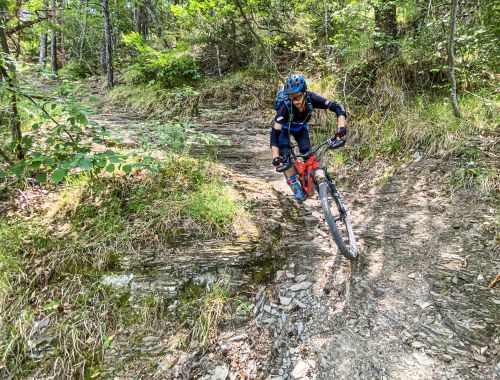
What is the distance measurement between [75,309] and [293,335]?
108 inches

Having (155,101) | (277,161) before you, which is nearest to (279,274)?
(277,161)

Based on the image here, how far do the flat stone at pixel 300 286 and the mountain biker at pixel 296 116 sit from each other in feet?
4.63

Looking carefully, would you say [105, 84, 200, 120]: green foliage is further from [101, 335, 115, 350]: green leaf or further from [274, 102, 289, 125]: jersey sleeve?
[101, 335, 115, 350]: green leaf

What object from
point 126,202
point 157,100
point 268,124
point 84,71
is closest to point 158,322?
point 126,202

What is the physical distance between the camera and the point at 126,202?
5070 millimetres

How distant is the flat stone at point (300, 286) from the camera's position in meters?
4.22

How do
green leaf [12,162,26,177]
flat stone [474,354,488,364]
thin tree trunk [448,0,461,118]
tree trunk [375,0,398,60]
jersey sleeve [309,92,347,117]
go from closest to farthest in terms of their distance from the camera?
flat stone [474,354,488,364], green leaf [12,162,26,177], jersey sleeve [309,92,347,117], thin tree trunk [448,0,461,118], tree trunk [375,0,398,60]

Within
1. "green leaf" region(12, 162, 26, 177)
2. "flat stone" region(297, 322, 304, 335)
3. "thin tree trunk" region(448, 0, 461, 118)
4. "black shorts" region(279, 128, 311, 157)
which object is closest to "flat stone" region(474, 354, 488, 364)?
"flat stone" region(297, 322, 304, 335)

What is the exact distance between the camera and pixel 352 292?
4027 millimetres

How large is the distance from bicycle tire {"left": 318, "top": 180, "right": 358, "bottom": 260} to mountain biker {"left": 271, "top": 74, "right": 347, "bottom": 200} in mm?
503

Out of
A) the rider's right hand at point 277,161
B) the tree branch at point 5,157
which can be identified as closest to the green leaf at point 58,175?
the tree branch at point 5,157

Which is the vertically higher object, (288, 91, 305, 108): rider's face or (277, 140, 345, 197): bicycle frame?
(288, 91, 305, 108): rider's face

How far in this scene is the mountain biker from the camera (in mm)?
4645

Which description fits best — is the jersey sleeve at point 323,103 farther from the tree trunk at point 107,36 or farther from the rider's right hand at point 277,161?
the tree trunk at point 107,36
